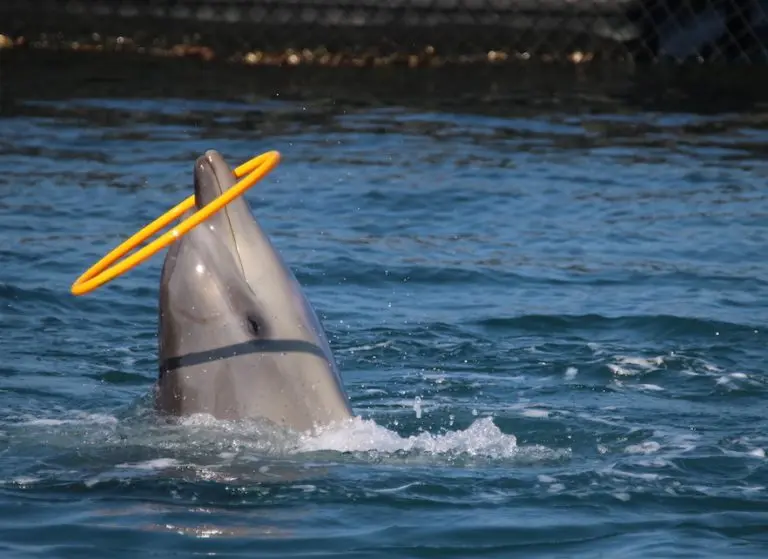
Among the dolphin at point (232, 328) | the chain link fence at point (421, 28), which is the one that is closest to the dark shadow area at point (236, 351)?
the dolphin at point (232, 328)

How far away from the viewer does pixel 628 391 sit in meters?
9.36

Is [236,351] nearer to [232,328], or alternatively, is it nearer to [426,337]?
[232,328]

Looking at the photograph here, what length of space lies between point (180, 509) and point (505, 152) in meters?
10.5

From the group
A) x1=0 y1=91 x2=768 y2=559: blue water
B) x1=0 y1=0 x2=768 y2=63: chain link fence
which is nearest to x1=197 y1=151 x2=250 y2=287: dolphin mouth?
x1=0 y1=91 x2=768 y2=559: blue water

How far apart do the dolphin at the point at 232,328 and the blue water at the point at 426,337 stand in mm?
138

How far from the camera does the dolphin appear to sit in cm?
695

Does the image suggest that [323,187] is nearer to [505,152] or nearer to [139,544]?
[505,152]

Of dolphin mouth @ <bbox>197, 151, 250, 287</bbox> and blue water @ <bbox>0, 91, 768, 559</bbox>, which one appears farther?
dolphin mouth @ <bbox>197, 151, 250, 287</bbox>

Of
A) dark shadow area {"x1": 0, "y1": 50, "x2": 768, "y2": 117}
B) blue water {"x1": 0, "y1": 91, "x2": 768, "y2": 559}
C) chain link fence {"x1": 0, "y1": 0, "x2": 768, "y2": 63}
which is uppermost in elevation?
chain link fence {"x1": 0, "y1": 0, "x2": 768, "y2": 63}

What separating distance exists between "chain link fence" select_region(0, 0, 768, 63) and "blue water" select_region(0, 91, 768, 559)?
317 centimetres

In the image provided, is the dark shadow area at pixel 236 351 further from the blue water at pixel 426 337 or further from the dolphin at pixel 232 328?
the blue water at pixel 426 337

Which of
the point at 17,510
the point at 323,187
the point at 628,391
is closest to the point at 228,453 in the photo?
the point at 17,510

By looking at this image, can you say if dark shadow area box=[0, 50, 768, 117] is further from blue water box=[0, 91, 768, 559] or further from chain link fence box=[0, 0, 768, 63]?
blue water box=[0, 91, 768, 559]

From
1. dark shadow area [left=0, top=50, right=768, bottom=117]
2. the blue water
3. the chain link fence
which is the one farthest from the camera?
the chain link fence
